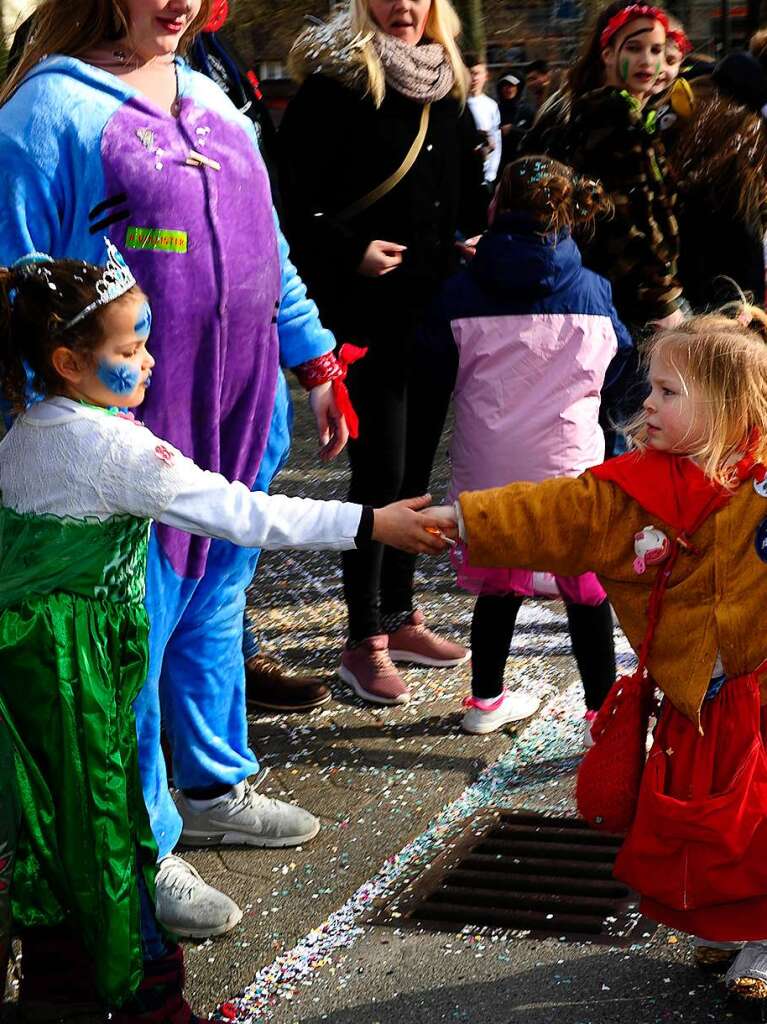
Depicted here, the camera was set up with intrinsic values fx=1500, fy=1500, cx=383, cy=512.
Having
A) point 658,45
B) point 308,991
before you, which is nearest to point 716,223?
point 658,45

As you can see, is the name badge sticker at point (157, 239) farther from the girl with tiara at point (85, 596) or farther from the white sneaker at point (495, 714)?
the white sneaker at point (495, 714)

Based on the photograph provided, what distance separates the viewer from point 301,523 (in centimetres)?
268

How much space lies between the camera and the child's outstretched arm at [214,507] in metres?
2.57

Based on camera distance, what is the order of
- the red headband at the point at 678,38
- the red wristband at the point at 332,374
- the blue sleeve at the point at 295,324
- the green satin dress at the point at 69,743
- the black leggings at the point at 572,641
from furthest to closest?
the red headband at the point at 678,38 → the black leggings at the point at 572,641 → the red wristband at the point at 332,374 → the blue sleeve at the point at 295,324 → the green satin dress at the point at 69,743

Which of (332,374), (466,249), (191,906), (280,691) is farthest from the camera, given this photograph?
(466,249)

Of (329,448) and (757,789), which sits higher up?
(329,448)

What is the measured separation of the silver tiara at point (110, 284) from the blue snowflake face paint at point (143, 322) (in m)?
0.04

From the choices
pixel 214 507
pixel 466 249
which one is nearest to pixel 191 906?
pixel 214 507

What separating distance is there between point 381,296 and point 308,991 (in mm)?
2153

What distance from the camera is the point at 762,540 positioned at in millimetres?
2709

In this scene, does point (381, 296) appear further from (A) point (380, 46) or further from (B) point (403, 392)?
(A) point (380, 46)

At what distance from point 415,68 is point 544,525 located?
6.47 feet

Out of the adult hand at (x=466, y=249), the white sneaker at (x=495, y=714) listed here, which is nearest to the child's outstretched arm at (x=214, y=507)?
the white sneaker at (x=495, y=714)

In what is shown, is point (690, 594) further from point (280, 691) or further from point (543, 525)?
point (280, 691)
